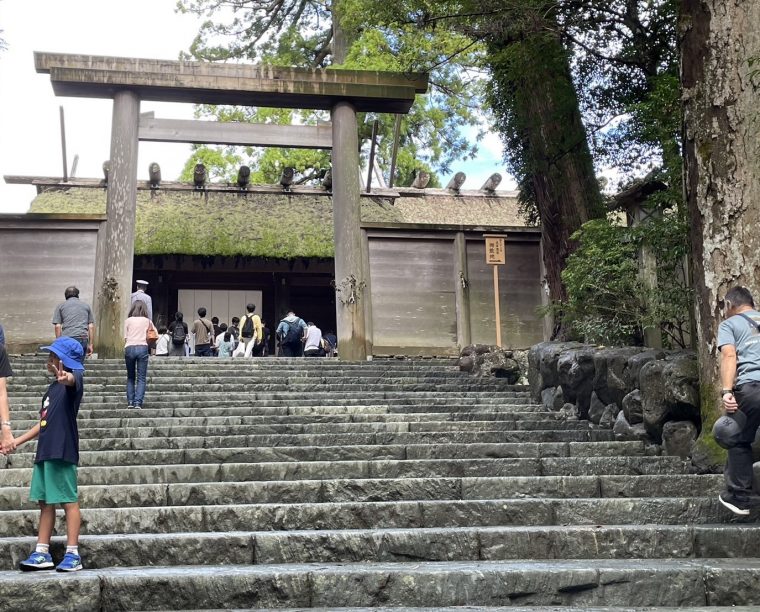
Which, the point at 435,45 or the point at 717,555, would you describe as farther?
the point at 435,45

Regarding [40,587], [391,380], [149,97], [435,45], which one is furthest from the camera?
[435,45]

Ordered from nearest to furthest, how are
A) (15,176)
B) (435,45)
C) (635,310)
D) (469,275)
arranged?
(635,310) → (469,275) → (435,45) → (15,176)

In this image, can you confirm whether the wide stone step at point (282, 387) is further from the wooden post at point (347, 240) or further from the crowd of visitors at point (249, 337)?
the crowd of visitors at point (249, 337)

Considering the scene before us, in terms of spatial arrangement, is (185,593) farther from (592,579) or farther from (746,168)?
(746,168)

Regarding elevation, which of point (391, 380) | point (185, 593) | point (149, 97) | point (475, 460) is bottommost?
point (185, 593)

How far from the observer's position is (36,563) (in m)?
4.73

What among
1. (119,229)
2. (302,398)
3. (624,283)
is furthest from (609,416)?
(119,229)

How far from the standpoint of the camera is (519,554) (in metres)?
5.18

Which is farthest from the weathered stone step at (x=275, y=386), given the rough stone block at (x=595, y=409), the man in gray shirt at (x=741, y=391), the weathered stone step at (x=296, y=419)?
the man in gray shirt at (x=741, y=391)

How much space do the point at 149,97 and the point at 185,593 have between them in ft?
39.0

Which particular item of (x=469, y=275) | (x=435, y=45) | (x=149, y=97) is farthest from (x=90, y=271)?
(x=435, y=45)

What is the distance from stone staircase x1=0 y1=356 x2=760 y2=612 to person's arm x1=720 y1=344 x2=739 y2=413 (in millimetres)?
733

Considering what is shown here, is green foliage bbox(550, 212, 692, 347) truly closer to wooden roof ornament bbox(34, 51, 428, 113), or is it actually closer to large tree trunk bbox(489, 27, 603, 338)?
large tree trunk bbox(489, 27, 603, 338)

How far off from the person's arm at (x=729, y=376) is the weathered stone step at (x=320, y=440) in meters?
2.78
